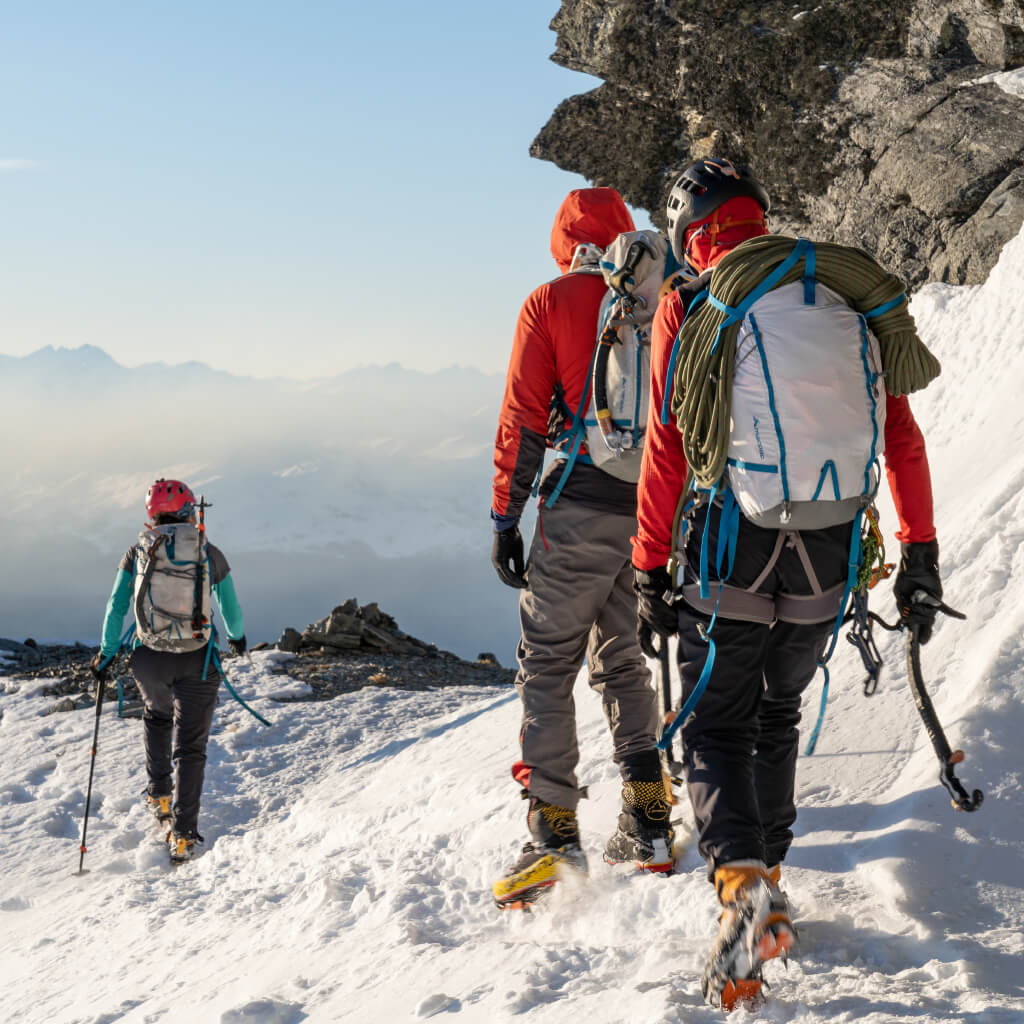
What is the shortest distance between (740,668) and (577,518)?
1476 millimetres

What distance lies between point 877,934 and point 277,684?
11402mm

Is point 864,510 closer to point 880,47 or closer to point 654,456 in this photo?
point 654,456

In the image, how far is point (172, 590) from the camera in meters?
7.97

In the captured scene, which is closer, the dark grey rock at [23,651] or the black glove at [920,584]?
the black glove at [920,584]

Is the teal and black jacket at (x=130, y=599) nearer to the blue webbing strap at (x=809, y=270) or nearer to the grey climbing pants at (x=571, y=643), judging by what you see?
the grey climbing pants at (x=571, y=643)

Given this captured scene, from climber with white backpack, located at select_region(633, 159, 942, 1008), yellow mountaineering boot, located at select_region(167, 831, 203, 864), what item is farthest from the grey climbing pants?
yellow mountaineering boot, located at select_region(167, 831, 203, 864)

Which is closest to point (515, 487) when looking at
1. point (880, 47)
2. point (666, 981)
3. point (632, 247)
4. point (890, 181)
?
point (632, 247)

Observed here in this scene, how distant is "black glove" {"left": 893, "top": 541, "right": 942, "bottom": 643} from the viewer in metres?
3.67

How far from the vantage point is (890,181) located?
40.2 ft

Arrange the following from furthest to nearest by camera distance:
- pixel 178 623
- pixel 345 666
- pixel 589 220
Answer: pixel 345 666 < pixel 178 623 < pixel 589 220

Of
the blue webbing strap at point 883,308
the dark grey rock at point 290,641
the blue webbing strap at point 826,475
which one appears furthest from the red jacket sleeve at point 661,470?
the dark grey rock at point 290,641

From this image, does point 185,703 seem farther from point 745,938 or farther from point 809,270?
point 809,270

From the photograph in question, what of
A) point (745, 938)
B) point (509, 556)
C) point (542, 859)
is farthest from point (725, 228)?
point (542, 859)

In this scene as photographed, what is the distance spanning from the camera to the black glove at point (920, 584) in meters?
3.67
